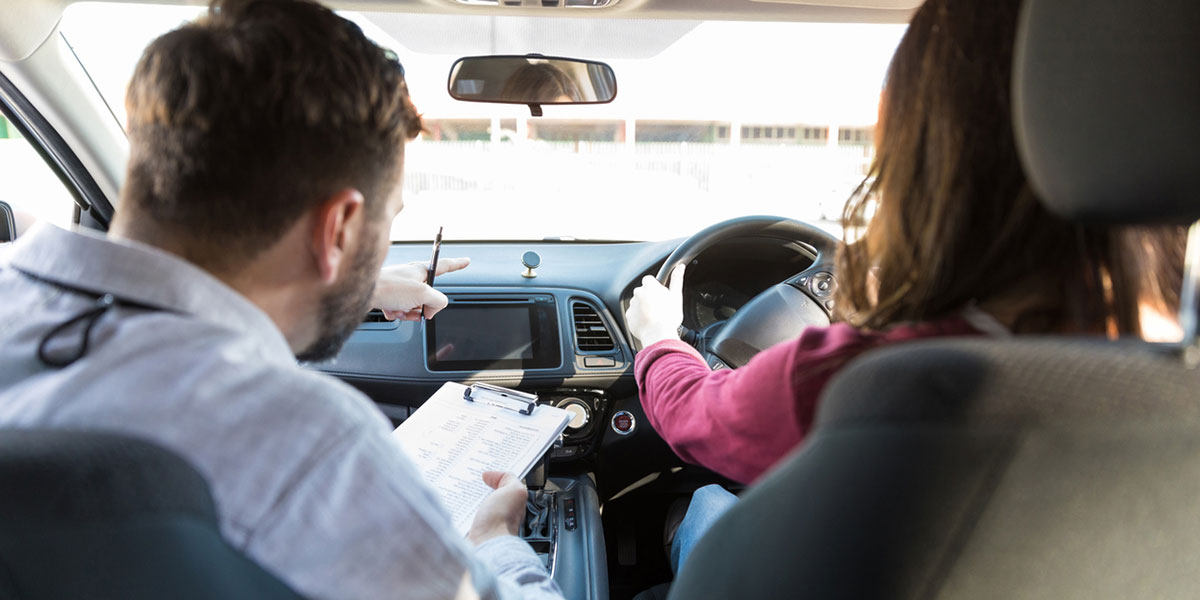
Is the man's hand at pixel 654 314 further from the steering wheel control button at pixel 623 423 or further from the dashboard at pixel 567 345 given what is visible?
the steering wheel control button at pixel 623 423

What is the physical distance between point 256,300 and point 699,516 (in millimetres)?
1747

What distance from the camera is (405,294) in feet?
7.56

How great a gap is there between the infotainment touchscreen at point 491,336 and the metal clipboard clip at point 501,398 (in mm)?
681

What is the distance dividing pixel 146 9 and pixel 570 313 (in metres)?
1.85

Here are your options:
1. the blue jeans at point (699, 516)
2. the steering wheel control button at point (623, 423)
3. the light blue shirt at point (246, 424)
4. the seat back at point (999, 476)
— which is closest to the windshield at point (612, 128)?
the light blue shirt at point (246, 424)

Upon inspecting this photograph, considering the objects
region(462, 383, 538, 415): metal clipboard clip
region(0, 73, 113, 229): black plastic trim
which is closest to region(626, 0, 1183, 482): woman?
region(462, 383, 538, 415): metal clipboard clip

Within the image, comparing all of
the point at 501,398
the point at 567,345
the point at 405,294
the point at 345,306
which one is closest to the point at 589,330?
the point at 567,345

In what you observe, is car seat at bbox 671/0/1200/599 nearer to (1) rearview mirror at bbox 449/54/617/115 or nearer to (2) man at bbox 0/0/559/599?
(2) man at bbox 0/0/559/599

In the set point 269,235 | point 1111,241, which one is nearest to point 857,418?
point 1111,241

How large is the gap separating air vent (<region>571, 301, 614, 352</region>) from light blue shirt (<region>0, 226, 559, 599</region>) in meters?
2.22

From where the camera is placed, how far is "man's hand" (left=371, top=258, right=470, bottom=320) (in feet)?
7.50

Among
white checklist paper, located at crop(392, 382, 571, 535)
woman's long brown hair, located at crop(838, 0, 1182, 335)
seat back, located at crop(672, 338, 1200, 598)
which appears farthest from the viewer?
white checklist paper, located at crop(392, 382, 571, 535)

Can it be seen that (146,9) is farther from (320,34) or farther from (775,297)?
(775,297)

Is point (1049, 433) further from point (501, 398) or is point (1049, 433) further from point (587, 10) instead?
point (587, 10)
